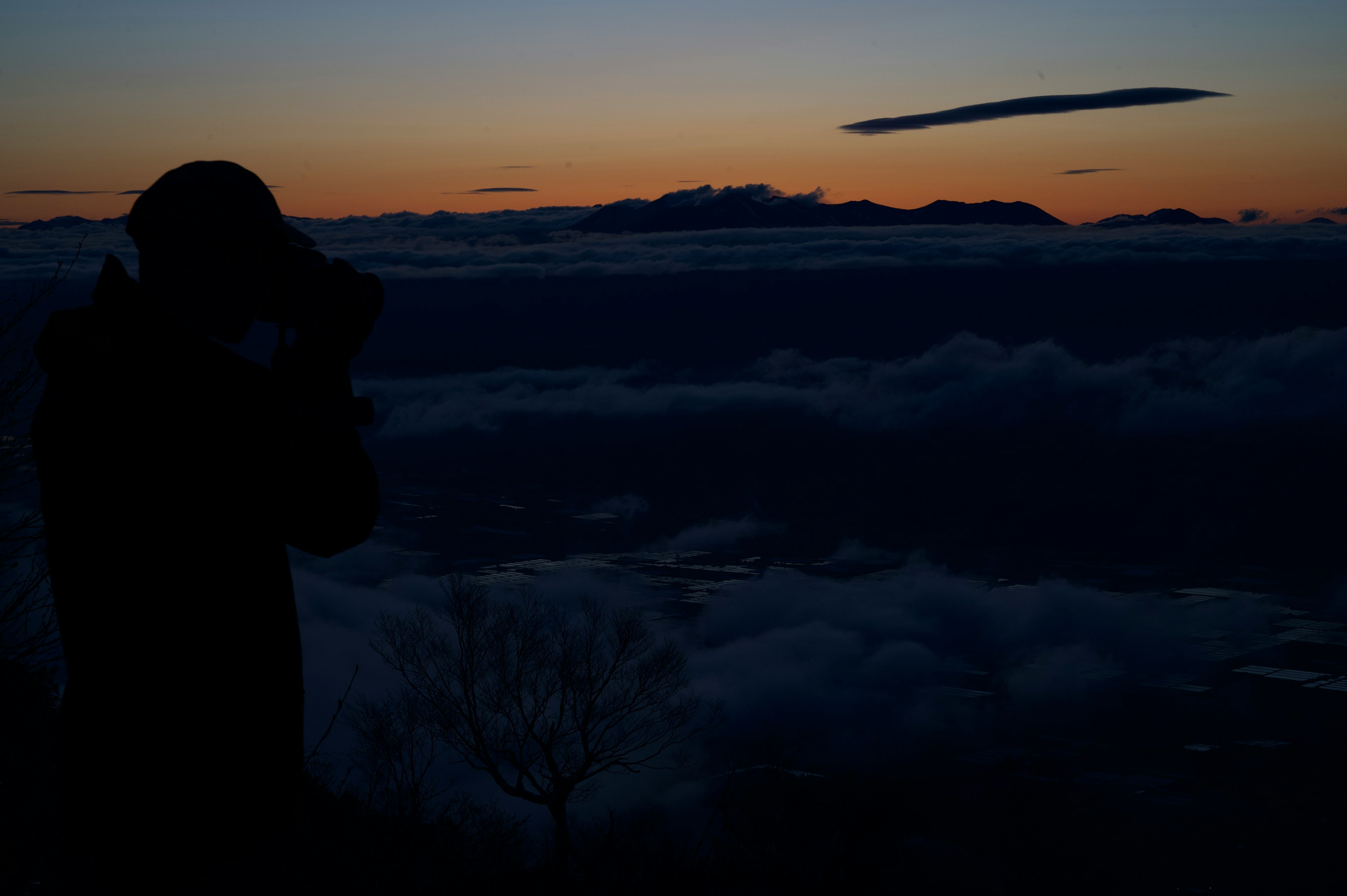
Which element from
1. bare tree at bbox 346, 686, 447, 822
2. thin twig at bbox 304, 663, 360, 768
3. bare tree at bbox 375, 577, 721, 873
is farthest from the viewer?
bare tree at bbox 375, 577, 721, 873

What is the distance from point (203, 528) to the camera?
180cm

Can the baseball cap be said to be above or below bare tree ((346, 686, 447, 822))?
above

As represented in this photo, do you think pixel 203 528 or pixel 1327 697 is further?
pixel 1327 697

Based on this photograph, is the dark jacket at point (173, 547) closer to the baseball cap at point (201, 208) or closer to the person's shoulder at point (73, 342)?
A: the person's shoulder at point (73, 342)

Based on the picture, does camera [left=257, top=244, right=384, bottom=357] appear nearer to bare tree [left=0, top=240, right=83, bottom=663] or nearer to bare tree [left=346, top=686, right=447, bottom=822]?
bare tree [left=0, top=240, right=83, bottom=663]

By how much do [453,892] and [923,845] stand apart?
111980 mm

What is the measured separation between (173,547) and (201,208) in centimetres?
65

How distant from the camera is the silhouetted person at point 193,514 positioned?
1777mm

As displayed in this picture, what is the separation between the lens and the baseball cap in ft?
6.19

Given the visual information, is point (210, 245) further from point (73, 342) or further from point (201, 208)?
point (73, 342)

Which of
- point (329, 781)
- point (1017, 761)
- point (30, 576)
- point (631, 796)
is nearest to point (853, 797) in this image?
point (631, 796)

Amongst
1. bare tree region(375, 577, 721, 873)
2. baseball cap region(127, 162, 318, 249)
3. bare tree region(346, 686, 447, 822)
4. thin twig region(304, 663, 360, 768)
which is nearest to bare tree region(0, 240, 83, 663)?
thin twig region(304, 663, 360, 768)

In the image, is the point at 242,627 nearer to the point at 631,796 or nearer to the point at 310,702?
the point at 310,702

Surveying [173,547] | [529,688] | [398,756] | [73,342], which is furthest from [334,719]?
[529,688]
